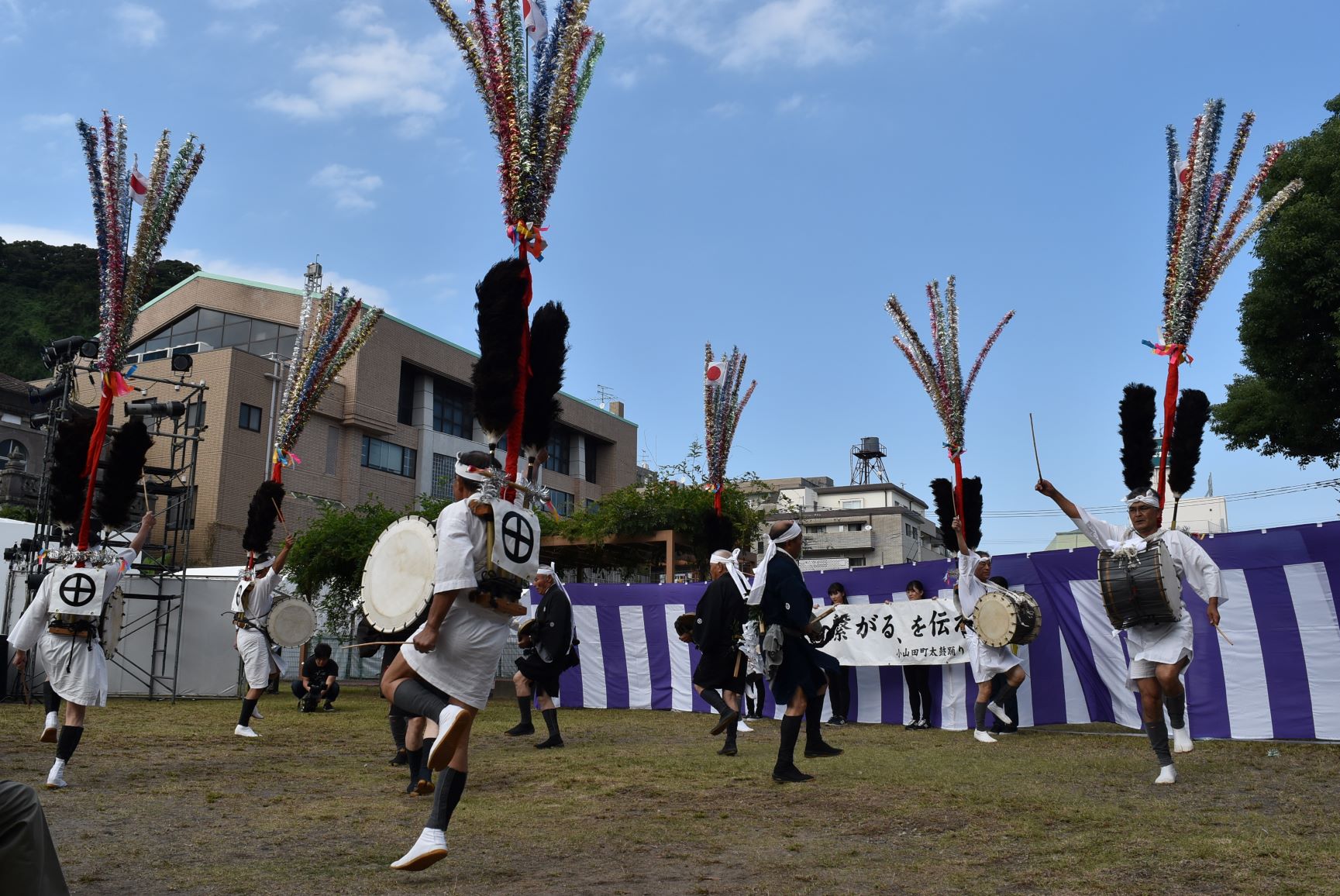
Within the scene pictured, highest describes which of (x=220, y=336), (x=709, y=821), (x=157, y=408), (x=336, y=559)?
(x=220, y=336)

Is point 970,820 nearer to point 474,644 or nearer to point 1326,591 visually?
point 474,644

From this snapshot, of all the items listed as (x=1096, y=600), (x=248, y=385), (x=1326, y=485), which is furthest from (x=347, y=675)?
(x=1326, y=485)

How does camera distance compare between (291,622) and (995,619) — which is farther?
(291,622)

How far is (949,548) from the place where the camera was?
13250 mm

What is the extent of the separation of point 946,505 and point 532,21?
340 inches

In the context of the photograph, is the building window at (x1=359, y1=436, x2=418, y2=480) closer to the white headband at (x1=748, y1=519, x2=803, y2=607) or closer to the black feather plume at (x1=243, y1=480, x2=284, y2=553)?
the black feather plume at (x1=243, y1=480, x2=284, y2=553)

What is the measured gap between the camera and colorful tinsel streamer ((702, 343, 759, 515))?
1872 centimetres

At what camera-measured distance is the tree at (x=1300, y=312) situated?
16.7 m

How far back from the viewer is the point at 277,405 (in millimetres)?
35156

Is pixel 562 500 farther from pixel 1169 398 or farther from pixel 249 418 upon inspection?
pixel 1169 398

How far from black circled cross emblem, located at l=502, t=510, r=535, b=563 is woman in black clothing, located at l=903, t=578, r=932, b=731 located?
326 inches

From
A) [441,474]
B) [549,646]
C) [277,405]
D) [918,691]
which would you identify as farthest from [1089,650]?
[441,474]

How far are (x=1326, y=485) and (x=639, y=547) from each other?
21.0m

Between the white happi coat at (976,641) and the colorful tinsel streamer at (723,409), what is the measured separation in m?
7.23
